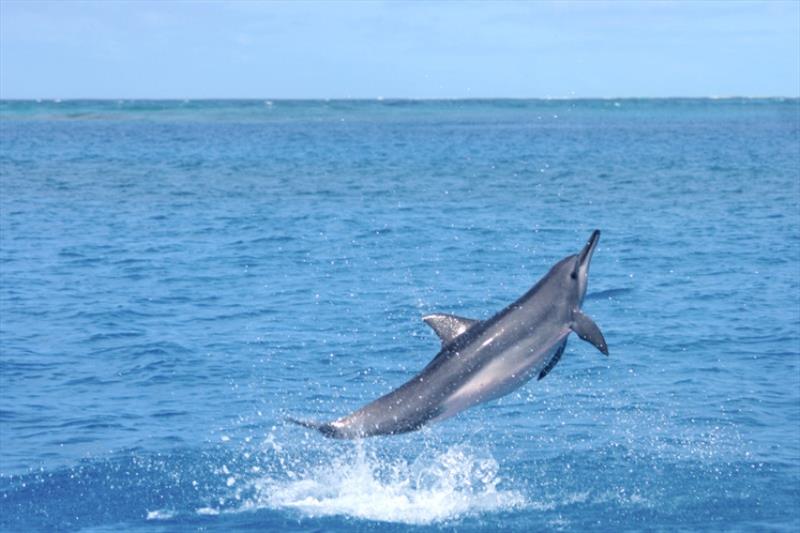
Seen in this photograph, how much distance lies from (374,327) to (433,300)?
2.80 m

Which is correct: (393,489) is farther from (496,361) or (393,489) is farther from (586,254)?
(586,254)

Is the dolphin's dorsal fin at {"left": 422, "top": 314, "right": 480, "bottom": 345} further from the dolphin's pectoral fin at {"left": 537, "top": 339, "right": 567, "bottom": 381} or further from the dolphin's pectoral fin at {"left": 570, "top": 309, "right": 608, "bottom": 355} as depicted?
the dolphin's pectoral fin at {"left": 570, "top": 309, "right": 608, "bottom": 355}

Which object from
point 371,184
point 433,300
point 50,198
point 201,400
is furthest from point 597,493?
point 371,184

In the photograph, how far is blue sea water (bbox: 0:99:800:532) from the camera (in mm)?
14219

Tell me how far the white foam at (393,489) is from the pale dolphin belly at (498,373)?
3.69 metres

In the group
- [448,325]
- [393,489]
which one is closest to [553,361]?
[448,325]

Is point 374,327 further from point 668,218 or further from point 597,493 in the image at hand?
point 668,218

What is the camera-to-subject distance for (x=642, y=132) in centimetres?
11925

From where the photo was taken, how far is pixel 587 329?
9.95 m

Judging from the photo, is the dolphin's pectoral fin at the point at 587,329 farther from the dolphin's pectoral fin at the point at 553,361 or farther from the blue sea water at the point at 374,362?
the blue sea water at the point at 374,362

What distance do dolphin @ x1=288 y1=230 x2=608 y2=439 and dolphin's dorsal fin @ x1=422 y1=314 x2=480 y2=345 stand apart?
0.22m

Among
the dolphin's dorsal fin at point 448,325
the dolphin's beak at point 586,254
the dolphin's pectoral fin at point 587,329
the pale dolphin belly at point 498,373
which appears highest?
the dolphin's beak at point 586,254

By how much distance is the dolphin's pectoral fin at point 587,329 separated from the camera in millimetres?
9789

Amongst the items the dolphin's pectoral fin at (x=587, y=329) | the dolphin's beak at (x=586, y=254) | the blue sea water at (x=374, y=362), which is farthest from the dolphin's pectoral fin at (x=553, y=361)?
the blue sea water at (x=374, y=362)
